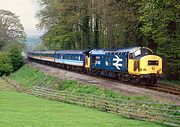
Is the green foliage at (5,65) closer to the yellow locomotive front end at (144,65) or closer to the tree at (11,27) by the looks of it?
the tree at (11,27)

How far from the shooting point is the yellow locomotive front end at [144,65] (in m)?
34.2

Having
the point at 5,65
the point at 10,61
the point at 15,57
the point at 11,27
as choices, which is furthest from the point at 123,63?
the point at 11,27

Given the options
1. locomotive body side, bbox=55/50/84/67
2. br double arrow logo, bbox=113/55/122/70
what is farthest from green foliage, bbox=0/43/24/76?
br double arrow logo, bbox=113/55/122/70

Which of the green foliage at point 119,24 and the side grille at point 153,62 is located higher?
the green foliage at point 119,24

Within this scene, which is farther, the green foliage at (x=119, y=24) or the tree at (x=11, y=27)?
the tree at (x=11, y=27)

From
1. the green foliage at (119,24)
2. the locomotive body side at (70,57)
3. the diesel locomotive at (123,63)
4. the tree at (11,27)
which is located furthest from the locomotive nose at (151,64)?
the tree at (11,27)

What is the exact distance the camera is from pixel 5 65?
75.0m

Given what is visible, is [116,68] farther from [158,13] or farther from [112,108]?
[112,108]

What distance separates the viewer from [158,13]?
112ft

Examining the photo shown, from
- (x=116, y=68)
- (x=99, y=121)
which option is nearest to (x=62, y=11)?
(x=116, y=68)

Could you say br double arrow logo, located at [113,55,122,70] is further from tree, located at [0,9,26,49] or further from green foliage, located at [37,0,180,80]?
tree, located at [0,9,26,49]

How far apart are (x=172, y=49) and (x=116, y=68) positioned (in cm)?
572

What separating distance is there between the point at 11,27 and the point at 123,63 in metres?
83.9

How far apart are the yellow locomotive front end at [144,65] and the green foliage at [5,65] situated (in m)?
43.8
